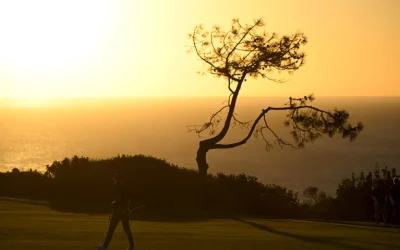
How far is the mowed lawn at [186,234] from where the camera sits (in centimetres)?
1844

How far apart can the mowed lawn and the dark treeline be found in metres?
5.17

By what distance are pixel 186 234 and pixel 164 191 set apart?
11.7m

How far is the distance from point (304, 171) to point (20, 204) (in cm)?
11384

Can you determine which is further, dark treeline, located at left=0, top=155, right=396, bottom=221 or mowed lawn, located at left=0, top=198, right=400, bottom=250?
dark treeline, located at left=0, top=155, right=396, bottom=221

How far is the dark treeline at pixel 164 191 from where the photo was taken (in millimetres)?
31953

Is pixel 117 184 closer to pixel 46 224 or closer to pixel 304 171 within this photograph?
pixel 46 224

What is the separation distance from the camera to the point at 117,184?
16.7 metres

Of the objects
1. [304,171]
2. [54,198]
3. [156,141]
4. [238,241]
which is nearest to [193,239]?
[238,241]

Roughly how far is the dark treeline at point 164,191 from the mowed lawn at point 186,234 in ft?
17.0

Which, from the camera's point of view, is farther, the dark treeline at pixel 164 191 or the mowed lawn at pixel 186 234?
the dark treeline at pixel 164 191

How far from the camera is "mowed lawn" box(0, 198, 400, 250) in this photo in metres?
18.4

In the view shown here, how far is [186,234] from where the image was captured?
20.9m

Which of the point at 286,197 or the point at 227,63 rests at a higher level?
the point at 227,63

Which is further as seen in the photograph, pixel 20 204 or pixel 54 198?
pixel 54 198
